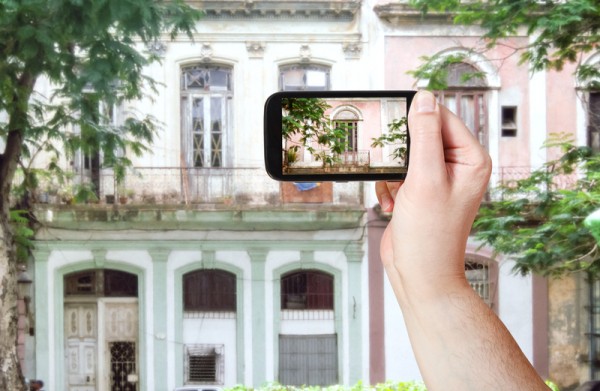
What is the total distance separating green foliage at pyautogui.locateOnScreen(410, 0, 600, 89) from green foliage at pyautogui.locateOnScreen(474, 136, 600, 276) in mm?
234

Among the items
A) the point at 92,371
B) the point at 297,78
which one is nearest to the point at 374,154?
the point at 297,78

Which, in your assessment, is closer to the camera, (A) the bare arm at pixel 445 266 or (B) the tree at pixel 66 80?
(A) the bare arm at pixel 445 266

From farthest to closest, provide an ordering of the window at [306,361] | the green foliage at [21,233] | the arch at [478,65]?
the window at [306,361], the arch at [478,65], the green foliage at [21,233]

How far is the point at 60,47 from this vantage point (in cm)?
203

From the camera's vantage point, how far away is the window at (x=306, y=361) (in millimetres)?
2361

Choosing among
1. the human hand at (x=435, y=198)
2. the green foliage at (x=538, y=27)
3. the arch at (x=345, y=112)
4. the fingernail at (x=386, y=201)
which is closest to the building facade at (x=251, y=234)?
the green foliage at (x=538, y=27)

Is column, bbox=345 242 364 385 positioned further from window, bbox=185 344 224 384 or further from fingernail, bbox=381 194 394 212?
fingernail, bbox=381 194 394 212

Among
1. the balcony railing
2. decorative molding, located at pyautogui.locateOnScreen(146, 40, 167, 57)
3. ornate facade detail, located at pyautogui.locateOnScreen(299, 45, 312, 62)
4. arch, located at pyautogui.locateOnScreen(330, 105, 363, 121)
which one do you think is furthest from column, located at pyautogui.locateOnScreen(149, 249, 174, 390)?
arch, located at pyautogui.locateOnScreen(330, 105, 363, 121)

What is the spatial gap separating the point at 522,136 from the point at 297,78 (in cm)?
67

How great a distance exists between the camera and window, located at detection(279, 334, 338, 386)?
236 centimetres

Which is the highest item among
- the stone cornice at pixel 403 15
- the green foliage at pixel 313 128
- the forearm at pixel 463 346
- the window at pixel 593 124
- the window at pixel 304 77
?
A: the stone cornice at pixel 403 15

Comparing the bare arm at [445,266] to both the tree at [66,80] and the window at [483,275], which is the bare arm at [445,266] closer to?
the tree at [66,80]

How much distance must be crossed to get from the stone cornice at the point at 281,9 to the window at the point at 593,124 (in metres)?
0.71

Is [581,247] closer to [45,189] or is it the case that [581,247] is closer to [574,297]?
[574,297]
